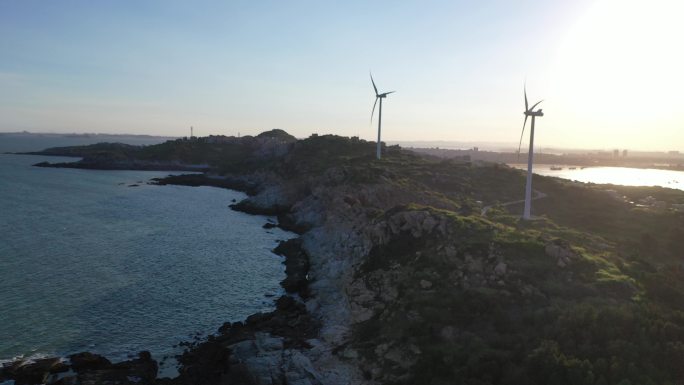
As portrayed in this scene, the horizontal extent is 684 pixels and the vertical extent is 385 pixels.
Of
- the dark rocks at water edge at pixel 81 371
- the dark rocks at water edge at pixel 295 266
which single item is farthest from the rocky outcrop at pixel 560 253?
the dark rocks at water edge at pixel 81 371

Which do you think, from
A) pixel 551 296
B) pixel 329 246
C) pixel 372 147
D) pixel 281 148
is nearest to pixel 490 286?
pixel 551 296

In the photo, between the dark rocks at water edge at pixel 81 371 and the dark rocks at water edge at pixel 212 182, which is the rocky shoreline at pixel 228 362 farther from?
the dark rocks at water edge at pixel 212 182

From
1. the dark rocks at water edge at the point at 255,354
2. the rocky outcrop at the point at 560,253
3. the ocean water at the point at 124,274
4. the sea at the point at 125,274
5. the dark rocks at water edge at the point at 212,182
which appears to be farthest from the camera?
the dark rocks at water edge at the point at 212,182

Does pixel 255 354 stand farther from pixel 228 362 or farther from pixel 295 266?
pixel 295 266

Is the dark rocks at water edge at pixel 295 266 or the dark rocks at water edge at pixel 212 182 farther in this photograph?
the dark rocks at water edge at pixel 212 182

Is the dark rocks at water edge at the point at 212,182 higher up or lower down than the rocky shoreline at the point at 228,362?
higher up

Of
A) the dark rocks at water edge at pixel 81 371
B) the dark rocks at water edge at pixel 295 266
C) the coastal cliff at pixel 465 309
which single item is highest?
the coastal cliff at pixel 465 309

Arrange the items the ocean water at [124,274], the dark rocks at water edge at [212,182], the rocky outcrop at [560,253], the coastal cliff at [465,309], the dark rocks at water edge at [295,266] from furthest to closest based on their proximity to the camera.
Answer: the dark rocks at water edge at [212,182] → the dark rocks at water edge at [295,266] → the rocky outcrop at [560,253] → the ocean water at [124,274] → the coastal cliff at [465,309]

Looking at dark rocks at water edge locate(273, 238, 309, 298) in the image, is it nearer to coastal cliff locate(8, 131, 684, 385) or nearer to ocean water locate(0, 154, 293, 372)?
coastal cliff locate(8, 131, 684, 385)
